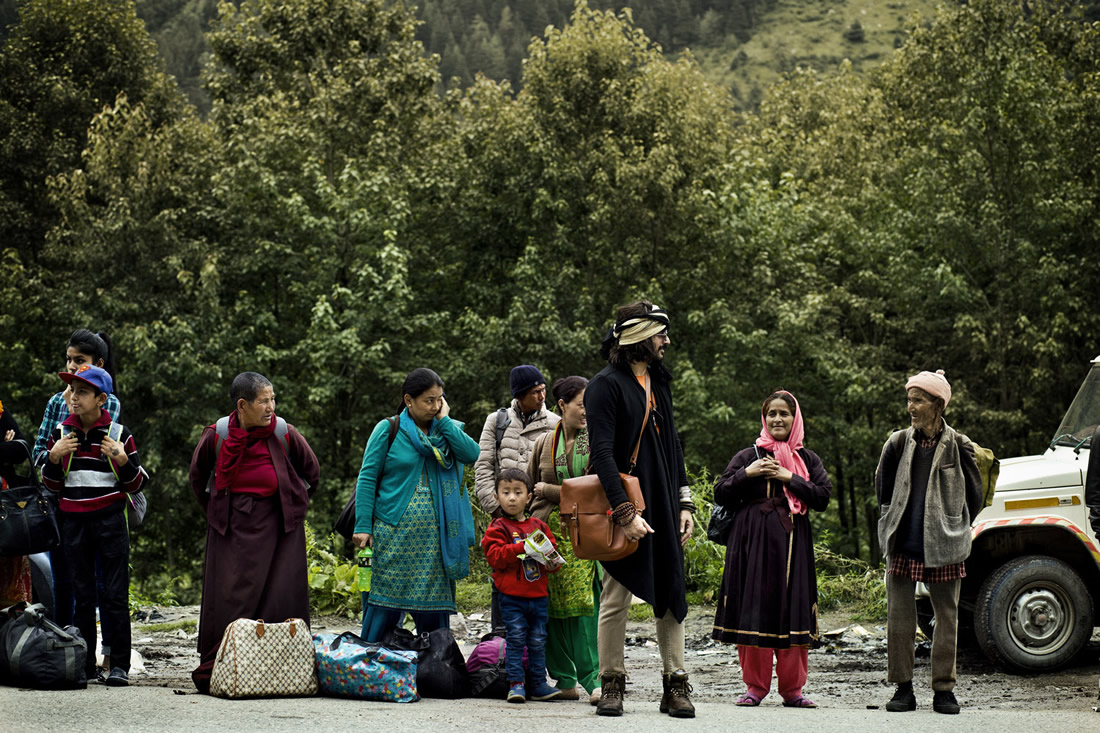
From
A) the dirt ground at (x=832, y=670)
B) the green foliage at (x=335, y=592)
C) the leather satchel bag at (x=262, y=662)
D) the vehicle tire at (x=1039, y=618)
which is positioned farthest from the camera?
the green foliage at (x=335, y=592)

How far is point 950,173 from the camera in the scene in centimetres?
2581

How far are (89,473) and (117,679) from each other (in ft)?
4.16

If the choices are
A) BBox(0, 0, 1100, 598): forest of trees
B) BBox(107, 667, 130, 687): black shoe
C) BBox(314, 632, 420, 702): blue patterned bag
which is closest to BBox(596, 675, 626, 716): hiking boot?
BBox(314, 632, 420, 702): blue patterned bag

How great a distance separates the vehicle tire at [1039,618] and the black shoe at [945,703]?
6.72 ft

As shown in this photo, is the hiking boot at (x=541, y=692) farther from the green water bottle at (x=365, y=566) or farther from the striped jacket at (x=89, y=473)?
the striped jacket at (x=89, y=473)

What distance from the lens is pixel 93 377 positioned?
7.63 meters

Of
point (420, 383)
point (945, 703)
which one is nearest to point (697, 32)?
point (420, 383)

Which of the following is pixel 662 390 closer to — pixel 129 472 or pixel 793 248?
pixel 129 472

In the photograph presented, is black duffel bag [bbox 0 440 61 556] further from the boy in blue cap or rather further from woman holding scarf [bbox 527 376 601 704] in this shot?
woman holding scarf [bbox 527 376 601 704]

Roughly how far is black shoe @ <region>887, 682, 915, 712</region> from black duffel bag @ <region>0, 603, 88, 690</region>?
4731 mm

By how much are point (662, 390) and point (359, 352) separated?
1930 cm

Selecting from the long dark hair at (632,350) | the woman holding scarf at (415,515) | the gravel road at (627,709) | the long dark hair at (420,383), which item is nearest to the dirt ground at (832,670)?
the gravel road at (627,709)

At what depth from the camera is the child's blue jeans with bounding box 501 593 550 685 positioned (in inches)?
288

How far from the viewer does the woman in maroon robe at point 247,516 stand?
742 cm
